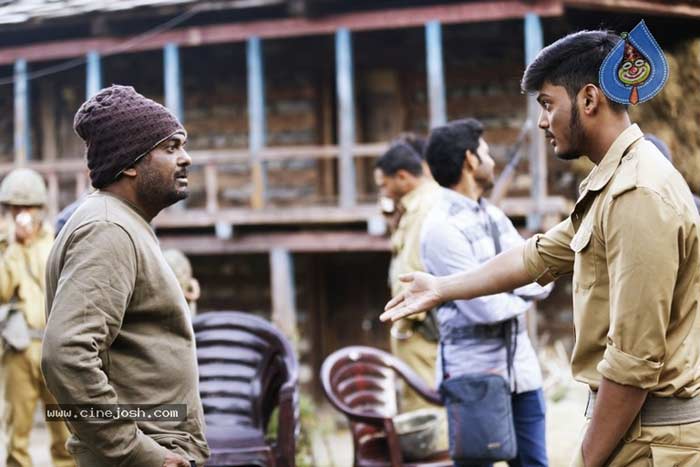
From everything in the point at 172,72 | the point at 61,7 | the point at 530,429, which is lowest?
the point at 530,429

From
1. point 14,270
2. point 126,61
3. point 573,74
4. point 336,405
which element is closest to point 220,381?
point 336,405

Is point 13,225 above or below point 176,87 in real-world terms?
below

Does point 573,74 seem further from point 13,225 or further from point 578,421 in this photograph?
point 578,421

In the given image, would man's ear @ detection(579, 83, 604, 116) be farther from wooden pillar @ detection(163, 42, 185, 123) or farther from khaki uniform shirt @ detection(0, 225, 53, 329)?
wooden pillar @ detection(163, 42, 185, 123)

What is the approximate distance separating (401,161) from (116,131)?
338cm

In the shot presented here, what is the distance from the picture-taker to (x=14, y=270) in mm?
5816

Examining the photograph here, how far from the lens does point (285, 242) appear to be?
35.9ft

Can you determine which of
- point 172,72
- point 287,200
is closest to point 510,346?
point 172,72

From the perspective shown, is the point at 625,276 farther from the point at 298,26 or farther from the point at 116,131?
the point at 298,26

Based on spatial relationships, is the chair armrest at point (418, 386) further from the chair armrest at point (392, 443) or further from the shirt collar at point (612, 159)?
the shirt collar at point (612, 159)

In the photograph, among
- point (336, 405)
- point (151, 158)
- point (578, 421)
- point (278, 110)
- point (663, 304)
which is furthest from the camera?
point (278, 110)

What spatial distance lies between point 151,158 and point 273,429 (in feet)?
9.76

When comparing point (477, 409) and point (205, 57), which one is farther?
point (205, 57)

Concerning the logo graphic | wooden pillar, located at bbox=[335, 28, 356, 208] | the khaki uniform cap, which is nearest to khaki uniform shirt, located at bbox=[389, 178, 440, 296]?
the khaki uniform cap
